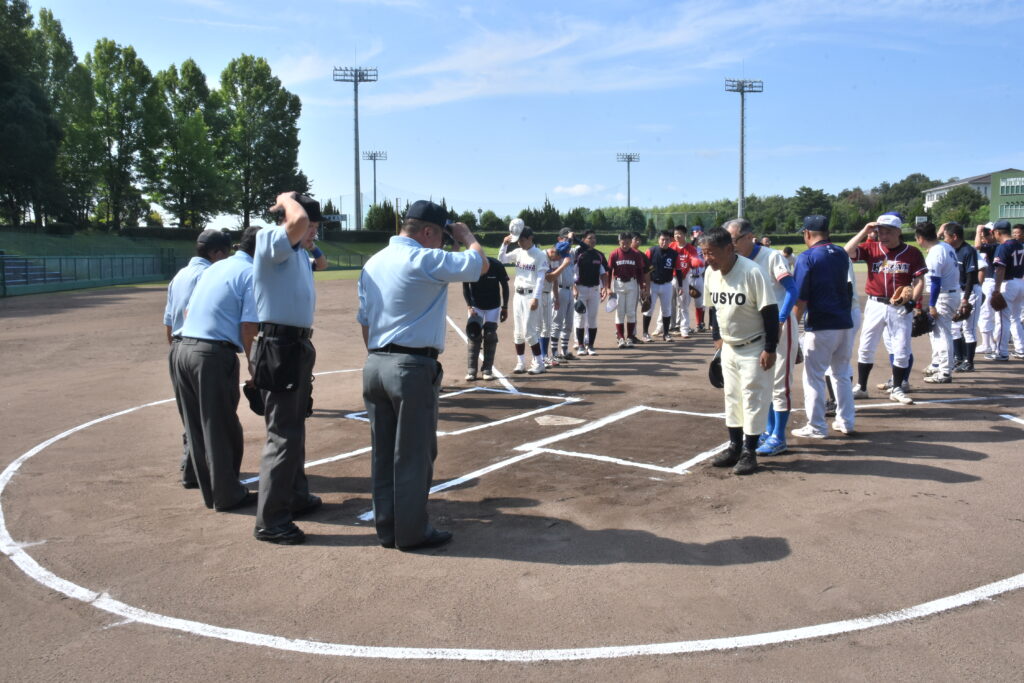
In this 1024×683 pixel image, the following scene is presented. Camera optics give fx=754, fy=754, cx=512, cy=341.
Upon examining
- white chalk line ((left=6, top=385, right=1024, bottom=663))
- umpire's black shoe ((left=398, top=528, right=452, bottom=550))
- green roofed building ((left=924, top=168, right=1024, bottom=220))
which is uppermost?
green roofed building ((left=924, top=168, right=1024, bottom=220))

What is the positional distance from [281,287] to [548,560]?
8.56 ft

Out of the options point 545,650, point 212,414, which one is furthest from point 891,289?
point 212,414

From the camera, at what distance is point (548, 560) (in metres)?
4.93

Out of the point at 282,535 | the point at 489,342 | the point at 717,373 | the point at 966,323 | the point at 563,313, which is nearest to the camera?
the point at 282,535

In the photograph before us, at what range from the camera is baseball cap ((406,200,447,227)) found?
16.9 feet

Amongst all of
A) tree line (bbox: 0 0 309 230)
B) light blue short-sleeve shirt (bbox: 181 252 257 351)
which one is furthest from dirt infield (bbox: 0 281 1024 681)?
tree line (bbox: 0 0 309 230)

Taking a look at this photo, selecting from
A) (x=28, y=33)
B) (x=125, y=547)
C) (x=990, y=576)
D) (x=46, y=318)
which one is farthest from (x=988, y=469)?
(x=28, y=33)

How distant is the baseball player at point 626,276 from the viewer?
50.6 ft

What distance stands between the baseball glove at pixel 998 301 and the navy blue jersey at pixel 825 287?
686cm

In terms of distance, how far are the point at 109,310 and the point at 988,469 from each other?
79.2ft

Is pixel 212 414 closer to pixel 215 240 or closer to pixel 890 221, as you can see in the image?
pixel 215 240

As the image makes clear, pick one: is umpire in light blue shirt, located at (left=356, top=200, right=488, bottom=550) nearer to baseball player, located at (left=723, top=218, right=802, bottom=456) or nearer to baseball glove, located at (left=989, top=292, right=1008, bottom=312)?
baseball player, located at (left=723, top=218, right=802, bottom=456)

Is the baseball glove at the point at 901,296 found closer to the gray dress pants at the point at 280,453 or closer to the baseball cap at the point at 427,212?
the baseball cap at the point at 427,212

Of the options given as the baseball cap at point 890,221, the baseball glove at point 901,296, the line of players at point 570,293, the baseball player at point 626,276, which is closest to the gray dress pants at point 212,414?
the line of players at point 570,293
